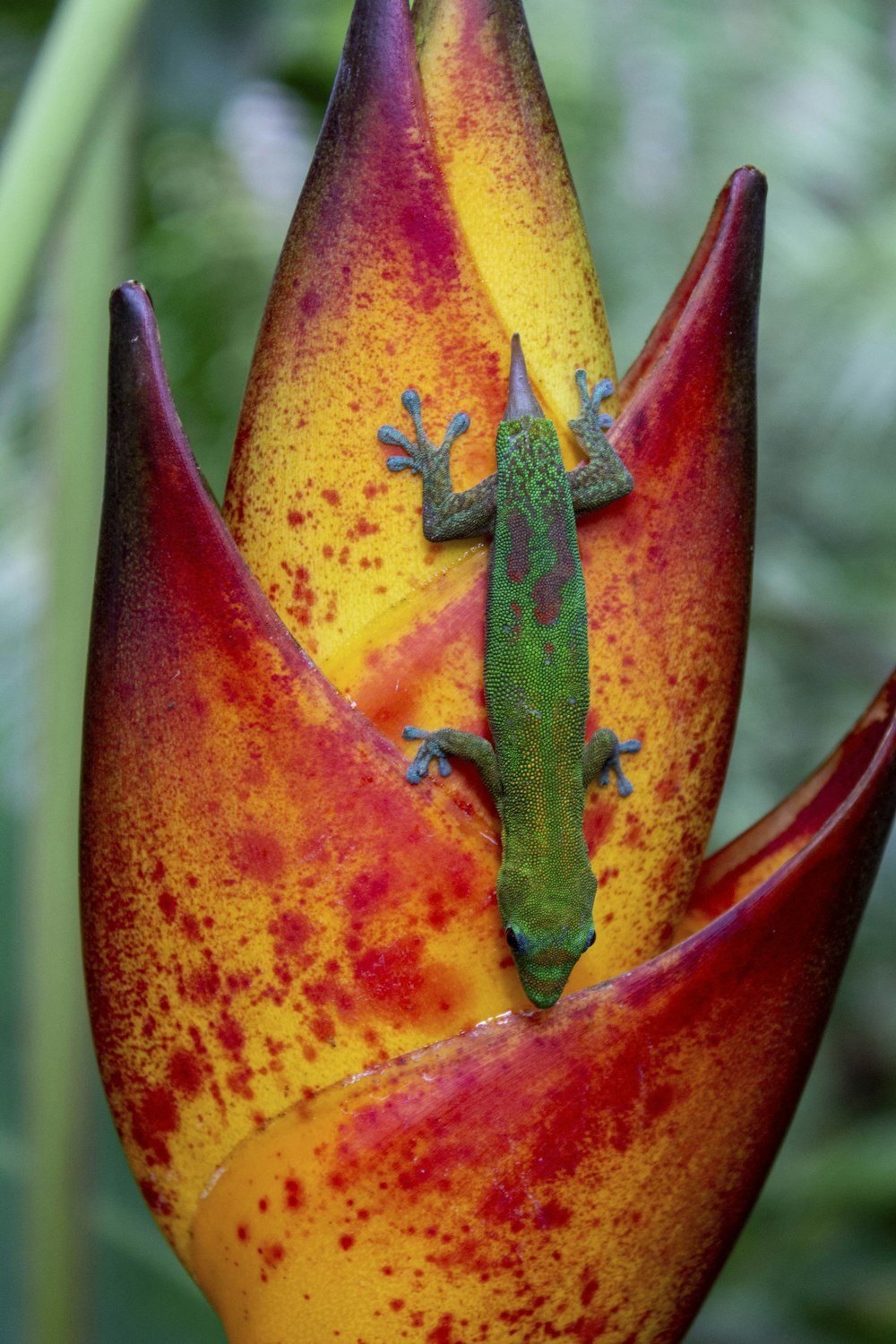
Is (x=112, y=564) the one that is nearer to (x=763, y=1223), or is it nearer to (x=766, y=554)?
(x=763, y=1223)

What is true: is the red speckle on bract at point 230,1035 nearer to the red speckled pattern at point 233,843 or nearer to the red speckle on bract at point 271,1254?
the red speckled pattern at point 233,843

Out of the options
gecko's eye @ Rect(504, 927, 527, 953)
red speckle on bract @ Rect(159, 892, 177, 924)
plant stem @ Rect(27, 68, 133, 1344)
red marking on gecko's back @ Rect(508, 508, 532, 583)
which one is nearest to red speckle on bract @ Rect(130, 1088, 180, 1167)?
red speckle on bract @ Rect(159, 892, 177, 924)

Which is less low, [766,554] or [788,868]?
[788,868]

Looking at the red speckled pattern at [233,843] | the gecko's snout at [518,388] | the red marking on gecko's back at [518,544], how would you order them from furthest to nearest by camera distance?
the red marking on gecko's back at [518,544], the gecko's snout at [518,388], the red speckled pattern at [233,843]

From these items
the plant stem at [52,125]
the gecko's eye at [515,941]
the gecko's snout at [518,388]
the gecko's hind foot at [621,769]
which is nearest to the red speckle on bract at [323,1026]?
the gecko's eye at [515,941]

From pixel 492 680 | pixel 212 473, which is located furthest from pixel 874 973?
pixel 492 680

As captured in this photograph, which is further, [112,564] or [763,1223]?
[763,1223]
